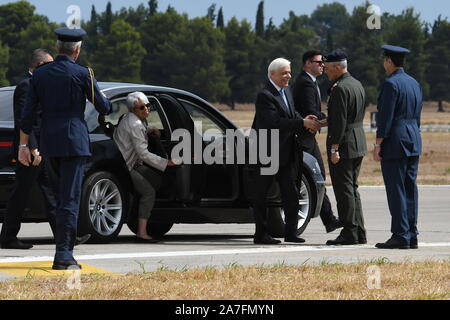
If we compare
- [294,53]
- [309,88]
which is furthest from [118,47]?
[309,88]

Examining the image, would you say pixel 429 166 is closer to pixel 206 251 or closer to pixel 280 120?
pixel 280 120

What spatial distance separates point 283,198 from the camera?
12.4 metres

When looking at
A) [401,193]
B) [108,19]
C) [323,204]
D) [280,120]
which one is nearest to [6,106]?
[280,120]

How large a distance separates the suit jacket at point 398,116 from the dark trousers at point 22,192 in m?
3.09

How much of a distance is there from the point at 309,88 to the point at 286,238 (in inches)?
66.4

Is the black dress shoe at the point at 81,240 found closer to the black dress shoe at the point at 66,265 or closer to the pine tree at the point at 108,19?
the black dress shoe at the point at 66,265

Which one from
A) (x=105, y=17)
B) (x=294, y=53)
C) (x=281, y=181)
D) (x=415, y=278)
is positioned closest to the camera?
(x=415, y=278)

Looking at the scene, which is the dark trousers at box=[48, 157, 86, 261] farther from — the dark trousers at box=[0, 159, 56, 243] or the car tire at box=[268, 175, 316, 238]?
the car tire at box=[268, 175, 316, 238]

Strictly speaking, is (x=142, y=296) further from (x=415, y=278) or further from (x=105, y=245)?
(x=105, y=245)

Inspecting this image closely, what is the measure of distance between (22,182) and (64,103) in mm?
2133

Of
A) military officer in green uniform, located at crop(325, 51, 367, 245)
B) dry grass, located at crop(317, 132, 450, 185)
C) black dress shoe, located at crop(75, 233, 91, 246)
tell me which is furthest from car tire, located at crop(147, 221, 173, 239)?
dry grass, located at crop(317, 132, 450, 185)

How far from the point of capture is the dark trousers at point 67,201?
31.3ft

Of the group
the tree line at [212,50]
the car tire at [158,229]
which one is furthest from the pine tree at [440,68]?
the car tire at [158,229]

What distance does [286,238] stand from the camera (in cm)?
1245
